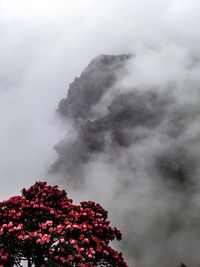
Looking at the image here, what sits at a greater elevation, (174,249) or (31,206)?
(174,249)

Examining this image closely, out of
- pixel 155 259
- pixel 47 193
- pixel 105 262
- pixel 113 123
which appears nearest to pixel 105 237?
pixel 105 262

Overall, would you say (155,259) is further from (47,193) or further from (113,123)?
(47,193)

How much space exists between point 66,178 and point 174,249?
290ft

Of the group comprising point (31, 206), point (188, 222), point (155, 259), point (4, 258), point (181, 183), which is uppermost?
point (181, 183)

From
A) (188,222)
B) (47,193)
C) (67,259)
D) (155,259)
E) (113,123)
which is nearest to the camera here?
(67,259)

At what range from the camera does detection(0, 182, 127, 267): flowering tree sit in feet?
36.0

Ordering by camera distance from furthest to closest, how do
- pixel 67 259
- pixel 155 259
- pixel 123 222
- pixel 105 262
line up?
pixel 123 222 → pixel 155 259 → pixel 105 262 → pixel 67 259

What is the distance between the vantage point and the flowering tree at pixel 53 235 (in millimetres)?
10961

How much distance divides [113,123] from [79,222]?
612 feet

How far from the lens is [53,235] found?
11414 mm

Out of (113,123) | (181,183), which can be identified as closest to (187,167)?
(181,183)

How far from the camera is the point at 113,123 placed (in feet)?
652

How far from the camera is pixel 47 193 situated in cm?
1457

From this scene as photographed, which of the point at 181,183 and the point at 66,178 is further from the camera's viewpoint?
the point at 66,178
